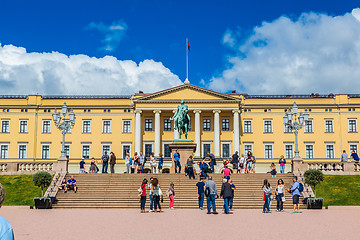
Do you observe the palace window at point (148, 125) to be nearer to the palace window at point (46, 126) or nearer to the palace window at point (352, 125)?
the palace window at point (46, 126)

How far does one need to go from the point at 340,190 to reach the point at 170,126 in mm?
33798

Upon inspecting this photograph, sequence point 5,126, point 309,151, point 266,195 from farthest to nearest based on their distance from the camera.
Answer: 1. point 5,126
2. point 309,151
3. point 266,195

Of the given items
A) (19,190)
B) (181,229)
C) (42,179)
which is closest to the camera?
(181,229)

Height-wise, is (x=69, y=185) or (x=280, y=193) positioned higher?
(x=69, y=185)

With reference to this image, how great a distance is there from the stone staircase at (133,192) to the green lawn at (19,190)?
288cm

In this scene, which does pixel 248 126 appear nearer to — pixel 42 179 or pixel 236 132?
pixel 236 132

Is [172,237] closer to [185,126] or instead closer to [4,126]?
[185,126]

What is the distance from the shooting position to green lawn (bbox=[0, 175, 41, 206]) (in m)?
27.6

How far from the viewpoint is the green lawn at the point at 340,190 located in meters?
28.0

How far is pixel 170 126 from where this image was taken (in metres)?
61.4

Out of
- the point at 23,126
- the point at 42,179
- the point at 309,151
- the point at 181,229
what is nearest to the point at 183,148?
the point at 42,179

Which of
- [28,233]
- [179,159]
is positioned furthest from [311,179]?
[28,233]

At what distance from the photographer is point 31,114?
61.4 m

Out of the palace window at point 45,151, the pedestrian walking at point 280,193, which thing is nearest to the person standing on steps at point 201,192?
the pedestrian walking at point 280,193
